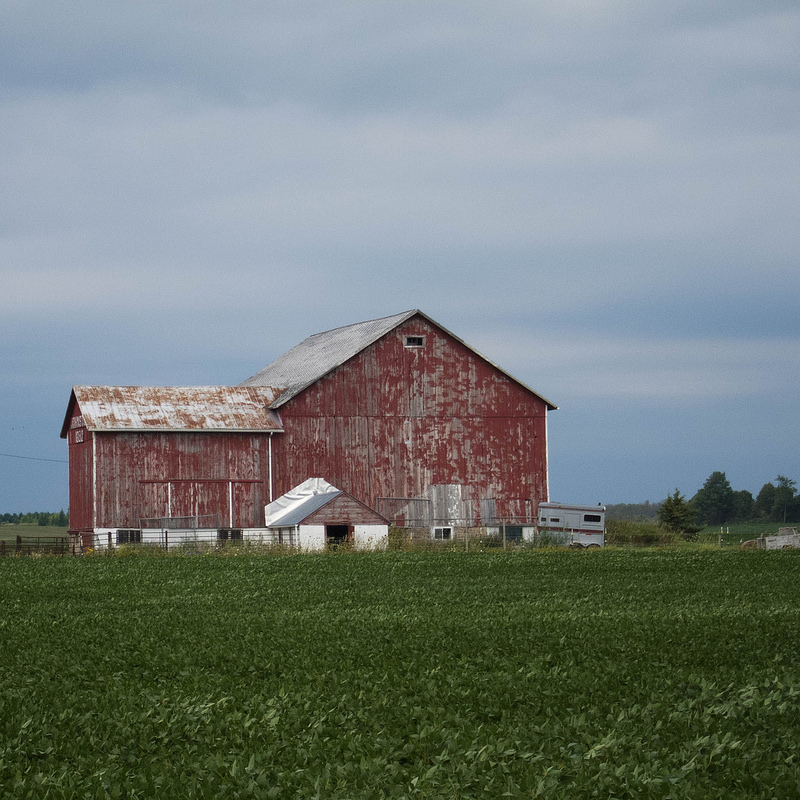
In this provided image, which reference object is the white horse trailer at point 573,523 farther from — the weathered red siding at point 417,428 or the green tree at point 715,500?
the green tree at point 715,500

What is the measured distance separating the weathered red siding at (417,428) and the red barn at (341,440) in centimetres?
4

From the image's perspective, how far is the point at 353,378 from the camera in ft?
146

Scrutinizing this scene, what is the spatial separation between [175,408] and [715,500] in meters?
84.0

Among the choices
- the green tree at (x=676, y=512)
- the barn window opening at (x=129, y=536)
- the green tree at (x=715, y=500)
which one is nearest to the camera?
the barn window opening at (x=129, y=536)

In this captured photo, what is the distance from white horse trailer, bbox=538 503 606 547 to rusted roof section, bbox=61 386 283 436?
11217 mm

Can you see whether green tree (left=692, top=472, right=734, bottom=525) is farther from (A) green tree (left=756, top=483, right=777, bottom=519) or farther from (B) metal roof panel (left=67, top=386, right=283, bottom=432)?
(B) metal roof panel (left=67, top=386, right=283, bottom=432)

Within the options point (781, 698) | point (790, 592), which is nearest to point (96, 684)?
point (781, 698)

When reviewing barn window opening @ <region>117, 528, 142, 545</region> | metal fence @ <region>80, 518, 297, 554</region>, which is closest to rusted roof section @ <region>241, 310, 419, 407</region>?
metal fence @ <region>80, 518, 297, 554</region>

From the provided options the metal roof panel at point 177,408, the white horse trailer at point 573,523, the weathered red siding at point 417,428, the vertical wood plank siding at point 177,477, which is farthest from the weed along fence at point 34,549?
the white horse trailer at point 573,523

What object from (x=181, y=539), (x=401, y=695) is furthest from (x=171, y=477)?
(x=401, y=695)

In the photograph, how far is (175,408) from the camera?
Result: 4388 cm

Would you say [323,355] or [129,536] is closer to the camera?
[129,536]

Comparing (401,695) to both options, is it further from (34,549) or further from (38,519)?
(38,519)

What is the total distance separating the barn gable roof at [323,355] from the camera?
44.4 m
